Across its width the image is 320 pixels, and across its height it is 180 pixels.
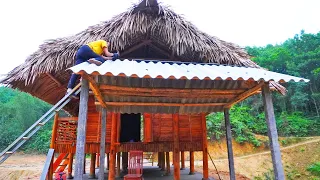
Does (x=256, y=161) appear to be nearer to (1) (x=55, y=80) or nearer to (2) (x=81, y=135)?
(1) (x=55, y=80)

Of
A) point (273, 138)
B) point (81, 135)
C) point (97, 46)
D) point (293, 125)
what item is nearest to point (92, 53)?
point (97, 46)

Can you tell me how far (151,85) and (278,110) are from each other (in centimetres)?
2461

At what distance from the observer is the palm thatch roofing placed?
511 centimetres

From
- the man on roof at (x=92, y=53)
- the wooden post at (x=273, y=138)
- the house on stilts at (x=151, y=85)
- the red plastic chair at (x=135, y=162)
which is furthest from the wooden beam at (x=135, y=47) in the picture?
the wooden post at (x=273, y=138)

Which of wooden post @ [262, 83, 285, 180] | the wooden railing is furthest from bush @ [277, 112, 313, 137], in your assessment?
the wooden railing

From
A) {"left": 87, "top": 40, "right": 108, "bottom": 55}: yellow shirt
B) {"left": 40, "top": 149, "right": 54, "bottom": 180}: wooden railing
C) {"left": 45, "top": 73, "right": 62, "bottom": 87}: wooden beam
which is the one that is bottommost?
{"left": 40, "top": 149, "right": 54, "bottom": 180}: wooden railing

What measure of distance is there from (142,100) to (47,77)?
298 centimetres

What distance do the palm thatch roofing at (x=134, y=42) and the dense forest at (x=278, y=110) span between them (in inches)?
509

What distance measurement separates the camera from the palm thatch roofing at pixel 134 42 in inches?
201

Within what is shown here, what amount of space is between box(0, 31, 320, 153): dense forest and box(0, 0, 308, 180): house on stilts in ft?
39.9

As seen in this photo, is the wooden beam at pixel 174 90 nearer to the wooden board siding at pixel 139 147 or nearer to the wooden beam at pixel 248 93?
the wooden beam at pixel 248 93

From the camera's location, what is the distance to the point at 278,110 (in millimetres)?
24297

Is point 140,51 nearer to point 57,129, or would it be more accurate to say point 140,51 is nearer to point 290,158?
point 57,129

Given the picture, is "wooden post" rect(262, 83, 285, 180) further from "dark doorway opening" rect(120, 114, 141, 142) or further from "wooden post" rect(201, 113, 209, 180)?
"dark doorway opening" rect(120, 114, 141, 142)
